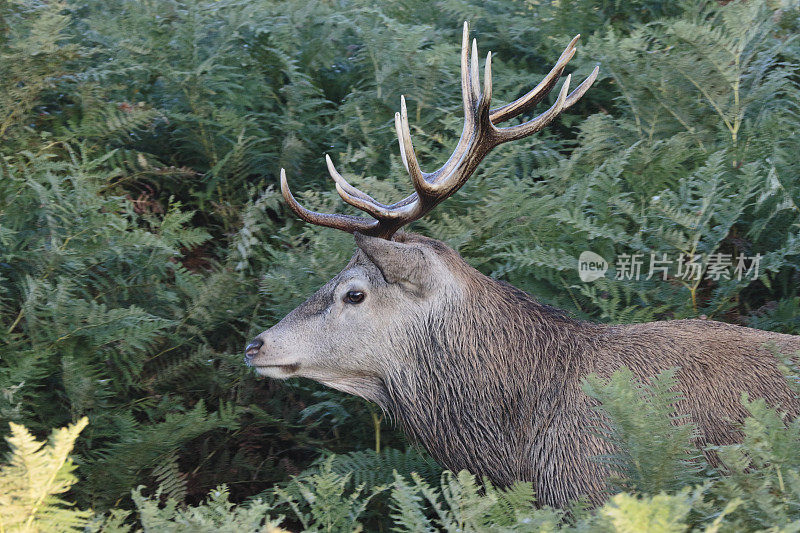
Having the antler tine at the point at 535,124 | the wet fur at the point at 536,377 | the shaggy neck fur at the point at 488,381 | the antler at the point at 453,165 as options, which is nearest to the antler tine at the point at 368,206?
the antler at the point at 453,165

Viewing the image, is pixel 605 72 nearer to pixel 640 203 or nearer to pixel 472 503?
pixel 640 203

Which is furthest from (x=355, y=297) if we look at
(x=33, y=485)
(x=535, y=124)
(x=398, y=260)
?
(x=33, y=485)

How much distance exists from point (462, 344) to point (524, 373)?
0.33 meters

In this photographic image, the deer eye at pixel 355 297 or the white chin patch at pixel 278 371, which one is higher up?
the deer eye at pixel 355 297

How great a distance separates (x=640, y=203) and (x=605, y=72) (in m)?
1.48

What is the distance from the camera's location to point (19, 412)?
4.14 m

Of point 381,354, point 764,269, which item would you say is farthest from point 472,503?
point 764,269

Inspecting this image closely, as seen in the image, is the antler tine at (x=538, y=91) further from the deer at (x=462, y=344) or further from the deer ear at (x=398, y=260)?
the deer ear at (x=398, y=260)

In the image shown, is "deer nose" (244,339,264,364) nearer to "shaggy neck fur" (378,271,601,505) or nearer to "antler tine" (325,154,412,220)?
"shaggy neck fur" (378,271,601,505)

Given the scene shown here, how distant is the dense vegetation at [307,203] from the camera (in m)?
4.34

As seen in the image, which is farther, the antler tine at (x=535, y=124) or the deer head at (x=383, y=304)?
the antler tine at (x=535, y=124)

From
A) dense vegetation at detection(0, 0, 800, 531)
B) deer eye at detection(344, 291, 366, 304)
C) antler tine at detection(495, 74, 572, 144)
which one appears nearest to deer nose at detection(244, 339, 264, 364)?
dense vegetation at detection(0, 0, 800, 531)

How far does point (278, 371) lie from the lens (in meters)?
4.34

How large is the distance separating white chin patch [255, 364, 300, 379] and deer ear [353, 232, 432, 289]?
2.20 feet
